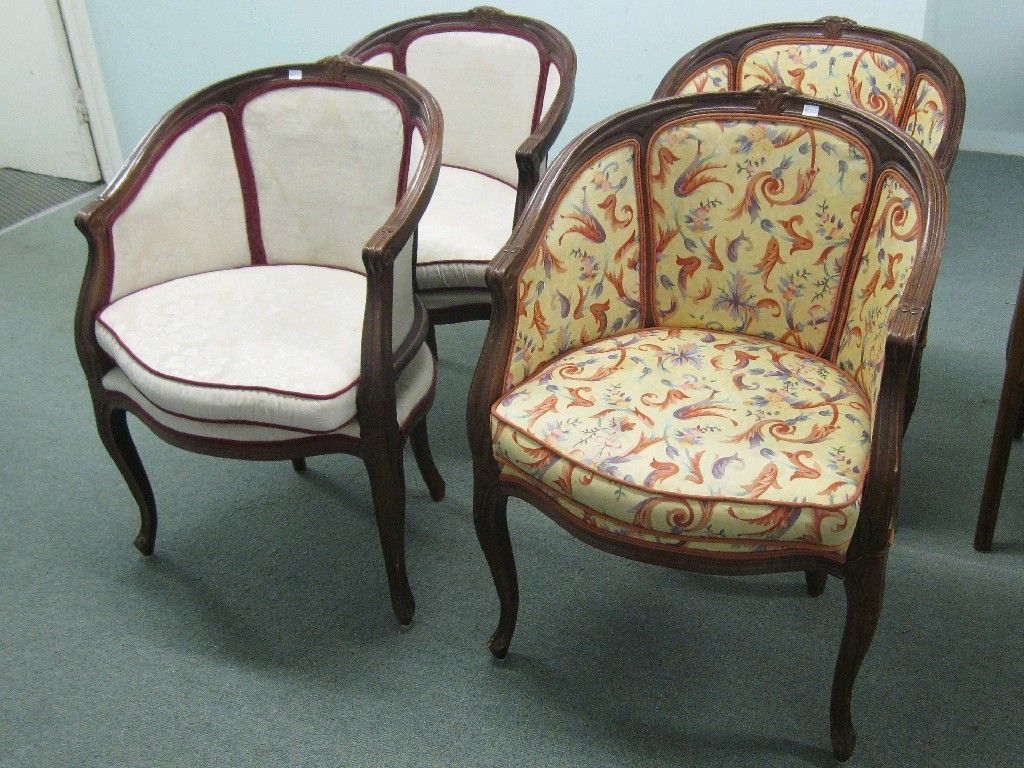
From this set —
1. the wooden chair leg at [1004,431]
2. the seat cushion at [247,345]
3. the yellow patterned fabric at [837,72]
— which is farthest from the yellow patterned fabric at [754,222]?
the seat cushion at [247,345]

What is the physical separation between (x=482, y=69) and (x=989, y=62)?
2141mm

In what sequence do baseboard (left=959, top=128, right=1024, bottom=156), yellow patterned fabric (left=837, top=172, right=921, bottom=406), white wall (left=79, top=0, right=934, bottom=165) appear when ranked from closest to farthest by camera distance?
1. yellow patterned fabric (left=837, top=172, right=921, bottom=406)
2. white wall (left=79, top=0, right=934, bottom=165)
3. baseboard (left=959, top=128, right=1024, bottom=156)

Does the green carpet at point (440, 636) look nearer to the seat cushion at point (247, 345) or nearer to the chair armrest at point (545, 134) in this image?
the seat cushion at point (247, 345)

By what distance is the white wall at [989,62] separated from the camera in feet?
10.5

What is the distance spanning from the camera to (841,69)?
1.84m

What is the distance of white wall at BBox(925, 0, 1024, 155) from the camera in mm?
3189

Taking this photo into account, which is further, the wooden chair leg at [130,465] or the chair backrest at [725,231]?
the wooden chair leg at [130,465]

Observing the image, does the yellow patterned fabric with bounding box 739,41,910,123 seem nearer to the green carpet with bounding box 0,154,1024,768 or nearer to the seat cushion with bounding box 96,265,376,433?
the green carpet with bounding box 0,154,1024,768

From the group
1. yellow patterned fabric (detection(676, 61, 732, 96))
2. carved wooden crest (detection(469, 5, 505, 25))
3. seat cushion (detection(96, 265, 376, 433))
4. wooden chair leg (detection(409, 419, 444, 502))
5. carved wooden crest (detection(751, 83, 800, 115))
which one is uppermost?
carved wooden crest (detection(469, 5, 505, 25))

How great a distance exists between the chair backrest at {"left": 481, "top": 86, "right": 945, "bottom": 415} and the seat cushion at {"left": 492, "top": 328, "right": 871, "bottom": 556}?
52mm

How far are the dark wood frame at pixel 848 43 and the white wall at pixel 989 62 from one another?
5.12 ft

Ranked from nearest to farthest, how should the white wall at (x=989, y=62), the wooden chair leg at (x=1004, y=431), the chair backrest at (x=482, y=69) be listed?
the wooden chair leg at (x=1004, y=431) < the chair backrest at (x=482, y=69) < the white wall at (x=989, y=62)

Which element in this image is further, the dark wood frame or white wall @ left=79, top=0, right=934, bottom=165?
white wall @ left=79, top=0, right=934, bottom=165

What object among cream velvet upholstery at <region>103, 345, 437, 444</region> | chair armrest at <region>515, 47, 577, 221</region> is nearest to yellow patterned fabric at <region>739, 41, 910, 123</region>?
chair armrest at <region>515, 47, 577, 221</region>
